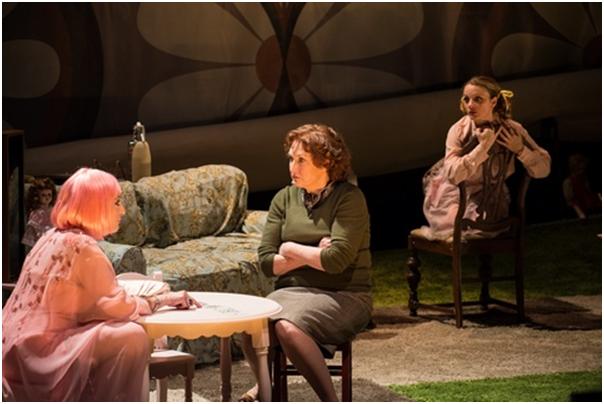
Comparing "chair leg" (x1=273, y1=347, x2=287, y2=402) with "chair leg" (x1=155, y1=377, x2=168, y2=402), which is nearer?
"chair leg" (x1=155, y1=377, x2=168, y2=402)

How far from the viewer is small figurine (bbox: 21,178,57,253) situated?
22.1 feet

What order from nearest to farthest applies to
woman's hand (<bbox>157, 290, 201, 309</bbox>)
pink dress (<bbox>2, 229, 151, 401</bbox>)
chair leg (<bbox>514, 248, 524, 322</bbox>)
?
pink dress (<bbox>2, 229, 151, 401</bbox>) → woman's hand (<bbox>157, 290, 201, 309</bbox>) → chair leg (<bbox>514, 248, 524, 322</bbox>)

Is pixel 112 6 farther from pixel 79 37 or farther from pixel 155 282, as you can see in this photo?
pixel 155 282

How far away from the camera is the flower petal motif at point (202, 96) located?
30.6ft

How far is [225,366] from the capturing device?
554 centimetres

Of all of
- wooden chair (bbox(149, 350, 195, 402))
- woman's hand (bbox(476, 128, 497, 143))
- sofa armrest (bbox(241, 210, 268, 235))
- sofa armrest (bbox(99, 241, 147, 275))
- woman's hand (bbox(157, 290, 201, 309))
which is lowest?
wooden chair (bbox(149, 350, 195, 402))

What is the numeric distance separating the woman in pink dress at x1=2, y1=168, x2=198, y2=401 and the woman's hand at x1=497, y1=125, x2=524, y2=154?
3.28 m

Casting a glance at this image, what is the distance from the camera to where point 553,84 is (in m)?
11.1

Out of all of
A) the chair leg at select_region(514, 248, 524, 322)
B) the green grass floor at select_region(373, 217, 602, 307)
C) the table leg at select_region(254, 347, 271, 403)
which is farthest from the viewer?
the green grass floor at select_region(373, 217, 602, 307)

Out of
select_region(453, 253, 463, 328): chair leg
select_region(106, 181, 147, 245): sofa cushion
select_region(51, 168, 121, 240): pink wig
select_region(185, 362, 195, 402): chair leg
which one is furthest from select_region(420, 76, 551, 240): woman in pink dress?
select_region(51, 168, 121, 240): pink wig

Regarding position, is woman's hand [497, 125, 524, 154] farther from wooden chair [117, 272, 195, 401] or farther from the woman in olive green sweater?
wooden chair [117, 272, 195, 401]

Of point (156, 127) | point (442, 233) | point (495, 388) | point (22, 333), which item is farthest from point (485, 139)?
point (22, 333)

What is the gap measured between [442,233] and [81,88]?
2699 mm

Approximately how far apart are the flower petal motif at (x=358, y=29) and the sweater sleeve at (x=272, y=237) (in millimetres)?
4544
